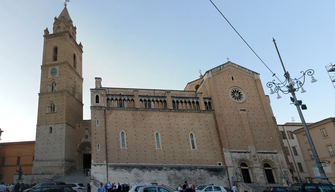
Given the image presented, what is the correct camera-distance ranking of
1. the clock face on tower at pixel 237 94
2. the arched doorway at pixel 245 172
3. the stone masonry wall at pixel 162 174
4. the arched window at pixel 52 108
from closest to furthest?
the stone masonry wall at pixel 162 174
the arched doorway at pixel 245 172
the arched window at pixel 52 108
the clock face on tower at pixel 237 94

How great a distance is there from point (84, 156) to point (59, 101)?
7887 mm

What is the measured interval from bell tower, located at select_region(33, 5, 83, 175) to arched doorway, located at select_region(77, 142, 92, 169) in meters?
0.88

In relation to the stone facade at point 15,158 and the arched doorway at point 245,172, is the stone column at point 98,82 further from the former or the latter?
the arched doorway at point 245,172

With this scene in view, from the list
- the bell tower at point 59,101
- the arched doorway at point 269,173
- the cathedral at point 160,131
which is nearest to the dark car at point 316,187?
the cathedral at point 160,131

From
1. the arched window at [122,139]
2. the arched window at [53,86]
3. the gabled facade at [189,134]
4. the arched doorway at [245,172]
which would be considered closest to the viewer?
the gabled facade at [189,134]

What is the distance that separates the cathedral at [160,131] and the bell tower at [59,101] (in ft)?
0.39

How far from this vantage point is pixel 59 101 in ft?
107

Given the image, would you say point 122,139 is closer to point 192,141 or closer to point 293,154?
point 192,141

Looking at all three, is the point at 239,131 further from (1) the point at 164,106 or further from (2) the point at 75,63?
(2) the point at 75,63

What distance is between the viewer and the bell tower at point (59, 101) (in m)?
29.8

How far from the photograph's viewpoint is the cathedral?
27.8m

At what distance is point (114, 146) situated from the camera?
27.8 meters

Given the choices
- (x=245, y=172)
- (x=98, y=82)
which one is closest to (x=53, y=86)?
(x=98, y=82)

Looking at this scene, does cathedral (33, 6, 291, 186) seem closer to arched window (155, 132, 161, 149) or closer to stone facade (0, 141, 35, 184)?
arched window (155, 132, 161, 149)
